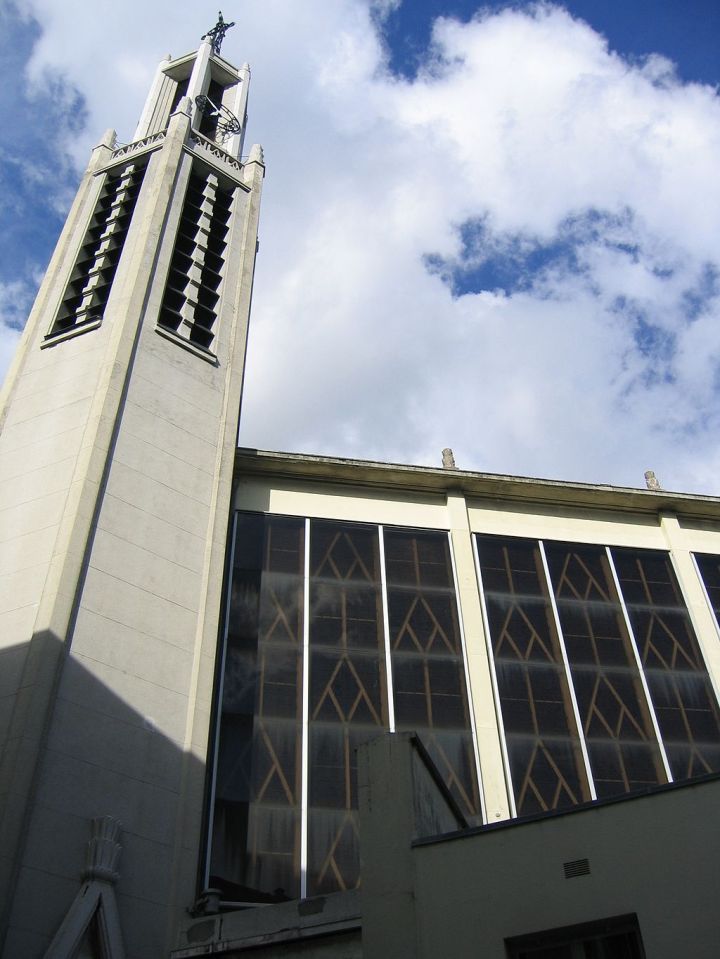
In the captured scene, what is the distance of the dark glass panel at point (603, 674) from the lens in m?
17.9

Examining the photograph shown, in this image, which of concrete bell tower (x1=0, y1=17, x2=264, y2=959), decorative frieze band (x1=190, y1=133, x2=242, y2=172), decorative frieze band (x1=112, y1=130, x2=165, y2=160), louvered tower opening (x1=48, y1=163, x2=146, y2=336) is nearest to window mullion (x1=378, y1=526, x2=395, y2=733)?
concrete bell tower (x1=0, y1=17, x2=264, y2=959)

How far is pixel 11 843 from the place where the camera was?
42.8ft

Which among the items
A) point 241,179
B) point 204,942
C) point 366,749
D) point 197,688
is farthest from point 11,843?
point 241,179

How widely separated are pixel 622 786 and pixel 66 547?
10111 millimetres

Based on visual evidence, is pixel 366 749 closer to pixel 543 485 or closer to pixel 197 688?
pixel 197 688

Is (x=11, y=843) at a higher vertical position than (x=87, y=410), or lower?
lower

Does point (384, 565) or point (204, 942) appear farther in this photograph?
point (384, 565)

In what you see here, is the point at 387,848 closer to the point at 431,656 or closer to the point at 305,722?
the point at 305,722

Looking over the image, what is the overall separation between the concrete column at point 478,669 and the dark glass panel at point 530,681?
0.82ft

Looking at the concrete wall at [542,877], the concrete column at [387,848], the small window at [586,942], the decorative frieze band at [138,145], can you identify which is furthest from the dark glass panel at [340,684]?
the decorative frieze band at [138,145]

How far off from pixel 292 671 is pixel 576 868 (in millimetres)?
10000

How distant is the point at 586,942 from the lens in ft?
27.6

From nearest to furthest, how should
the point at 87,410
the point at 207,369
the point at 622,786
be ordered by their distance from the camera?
the point at 622,786, the point at 87,410, the point at 207,369

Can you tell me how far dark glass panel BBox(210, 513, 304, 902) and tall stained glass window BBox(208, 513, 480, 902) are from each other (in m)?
0.02
